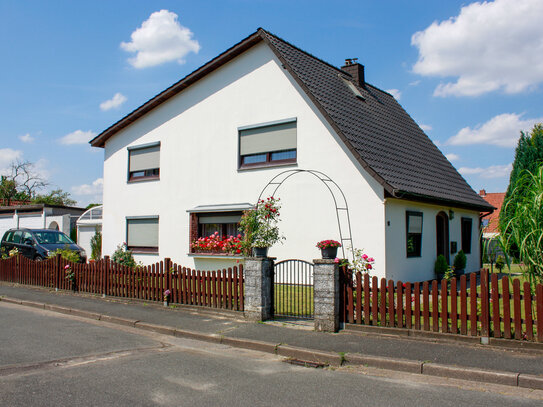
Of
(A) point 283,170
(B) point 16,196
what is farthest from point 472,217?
(B) point 16,196

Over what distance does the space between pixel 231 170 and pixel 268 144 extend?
64.2 inches

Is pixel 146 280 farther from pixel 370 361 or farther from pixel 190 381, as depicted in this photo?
pixel 370 361

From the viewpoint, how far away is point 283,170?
1442cm

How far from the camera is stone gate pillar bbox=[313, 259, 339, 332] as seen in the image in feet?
26.7

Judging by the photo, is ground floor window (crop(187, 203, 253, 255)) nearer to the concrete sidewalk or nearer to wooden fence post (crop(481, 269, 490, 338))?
the concrete sidewalk

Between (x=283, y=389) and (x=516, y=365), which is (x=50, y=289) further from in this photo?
(x=516, y=365)

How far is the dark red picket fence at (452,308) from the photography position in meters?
6.70

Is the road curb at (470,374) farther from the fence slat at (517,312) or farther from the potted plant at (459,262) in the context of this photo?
the potted plant at (459,262)

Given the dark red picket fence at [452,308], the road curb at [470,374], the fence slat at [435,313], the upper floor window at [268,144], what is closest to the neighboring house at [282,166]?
the upper floor window at [268,144]

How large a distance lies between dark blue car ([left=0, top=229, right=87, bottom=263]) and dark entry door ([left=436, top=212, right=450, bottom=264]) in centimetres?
1293

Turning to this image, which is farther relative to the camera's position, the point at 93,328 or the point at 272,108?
the point at 272,108

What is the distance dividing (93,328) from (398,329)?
5640 mm

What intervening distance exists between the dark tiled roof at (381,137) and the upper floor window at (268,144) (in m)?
1.55

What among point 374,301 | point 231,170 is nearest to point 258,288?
point 374,301
